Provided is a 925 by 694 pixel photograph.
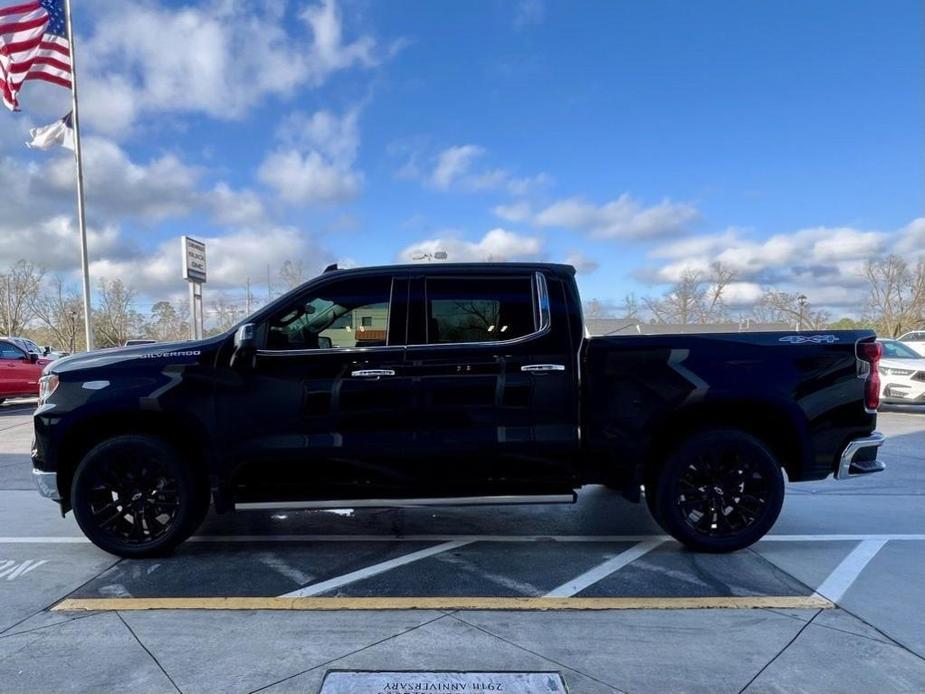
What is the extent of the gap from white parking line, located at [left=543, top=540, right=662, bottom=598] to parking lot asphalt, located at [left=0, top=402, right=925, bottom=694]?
0.02 m

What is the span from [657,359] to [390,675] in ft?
8.87

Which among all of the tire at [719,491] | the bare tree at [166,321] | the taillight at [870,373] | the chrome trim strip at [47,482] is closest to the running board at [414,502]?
the tire at [719,491]

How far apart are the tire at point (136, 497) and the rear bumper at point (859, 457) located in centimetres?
476

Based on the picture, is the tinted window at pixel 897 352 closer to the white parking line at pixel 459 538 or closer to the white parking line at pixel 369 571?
Answer: the white parking line at pixel 459 538

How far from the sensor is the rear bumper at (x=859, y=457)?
4.10 m

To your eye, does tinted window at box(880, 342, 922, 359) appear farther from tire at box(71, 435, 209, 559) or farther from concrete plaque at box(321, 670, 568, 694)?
tire at box(71, 435, 209, 559)

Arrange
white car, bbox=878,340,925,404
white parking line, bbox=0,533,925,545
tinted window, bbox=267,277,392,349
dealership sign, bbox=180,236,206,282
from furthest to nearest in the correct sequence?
dealership sign, bbox=180,236,206,282, white car, bbox=878,340,925,404, white parking line, bbox=0,533,925,545, tinted window, bbox=267,277,392,349

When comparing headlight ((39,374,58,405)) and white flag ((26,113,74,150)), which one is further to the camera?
white flag ((26,113,74,150))

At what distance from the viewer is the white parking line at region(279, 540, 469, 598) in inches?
141

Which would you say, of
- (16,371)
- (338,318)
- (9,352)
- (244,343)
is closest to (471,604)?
(338,318)

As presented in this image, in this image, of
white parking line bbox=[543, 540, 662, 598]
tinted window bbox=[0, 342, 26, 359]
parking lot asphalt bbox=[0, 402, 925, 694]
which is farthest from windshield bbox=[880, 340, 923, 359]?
tinted window bbox=[0, 342, 26, 359]

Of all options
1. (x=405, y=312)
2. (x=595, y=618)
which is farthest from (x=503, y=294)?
(x=595, y=618)

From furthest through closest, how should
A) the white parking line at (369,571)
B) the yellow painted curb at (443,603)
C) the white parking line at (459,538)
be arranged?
the white parking line at (459,538)
the white parking line at (369,571)
the yellow painted curb at (443,603)

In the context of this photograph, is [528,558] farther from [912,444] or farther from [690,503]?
[912,444]
